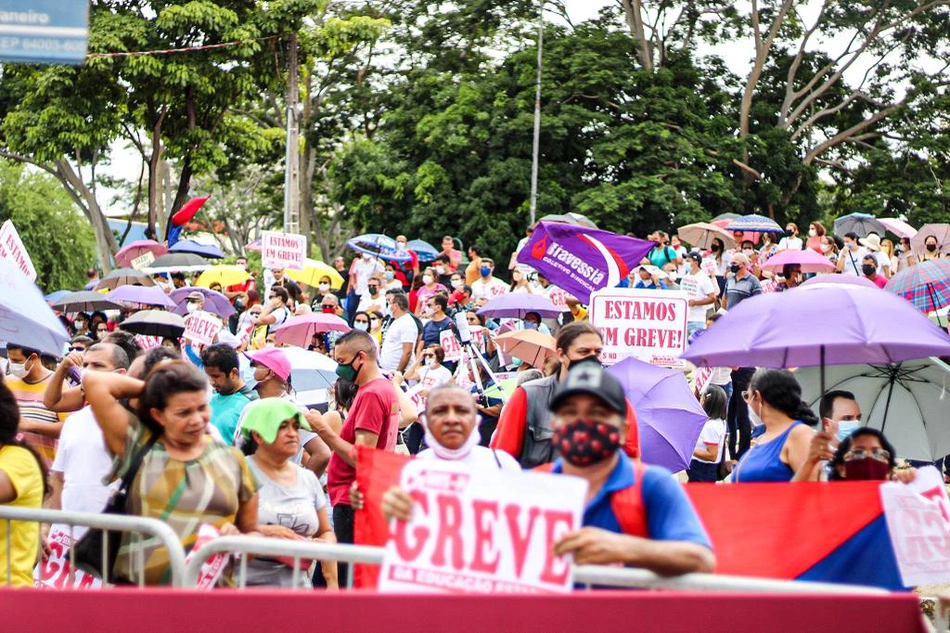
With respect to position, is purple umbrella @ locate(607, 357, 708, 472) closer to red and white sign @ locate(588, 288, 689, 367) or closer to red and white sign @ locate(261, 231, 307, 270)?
red and white sign @ locate(588, 288, 689, 367)

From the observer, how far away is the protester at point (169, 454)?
4.96 m

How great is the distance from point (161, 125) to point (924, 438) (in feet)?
89.0

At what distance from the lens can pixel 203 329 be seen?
44.9 feet

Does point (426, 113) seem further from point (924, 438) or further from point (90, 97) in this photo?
point (924, 438)

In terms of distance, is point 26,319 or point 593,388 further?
point 26,319

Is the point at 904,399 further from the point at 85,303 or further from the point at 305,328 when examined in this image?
the point at 85,303

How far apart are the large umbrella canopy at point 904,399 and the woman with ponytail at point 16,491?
4433 millimetres

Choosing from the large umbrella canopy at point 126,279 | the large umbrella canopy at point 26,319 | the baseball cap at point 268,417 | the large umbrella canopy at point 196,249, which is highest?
the large umbrella canopy at point 196,249

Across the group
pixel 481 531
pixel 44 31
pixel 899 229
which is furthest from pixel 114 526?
pixel 899 229

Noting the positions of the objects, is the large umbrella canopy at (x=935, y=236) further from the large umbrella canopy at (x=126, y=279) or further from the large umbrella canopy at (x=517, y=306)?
the large umbrella canopy at (x=126, y=279)

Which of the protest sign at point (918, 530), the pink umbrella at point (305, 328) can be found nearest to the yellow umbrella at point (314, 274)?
the pink umbrella at point (305, 328)

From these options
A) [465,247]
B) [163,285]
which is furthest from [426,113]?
[163,285]

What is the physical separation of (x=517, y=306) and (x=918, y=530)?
11214mm

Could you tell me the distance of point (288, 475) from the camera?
632cm
